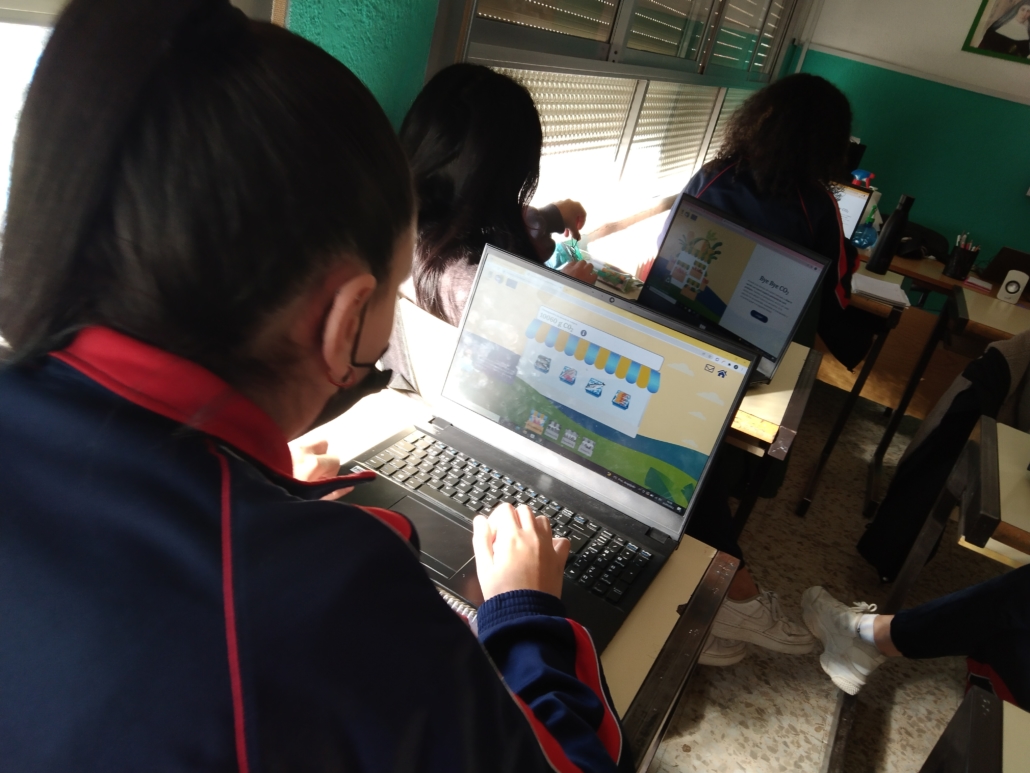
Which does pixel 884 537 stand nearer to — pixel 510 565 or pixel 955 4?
pixel 510 565

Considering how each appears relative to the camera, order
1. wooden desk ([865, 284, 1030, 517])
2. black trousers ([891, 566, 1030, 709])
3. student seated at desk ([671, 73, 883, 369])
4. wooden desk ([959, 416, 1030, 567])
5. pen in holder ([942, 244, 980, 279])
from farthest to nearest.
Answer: pen in holder ([942, 244, 980, 279])
wooden desk ([865, 284, 1030, 517])
student seated at desk ([671, 73, 883, 369])
black trousers ([891, 566, 1030, 709])
wooden desk ([959, 416, 1030, 567])

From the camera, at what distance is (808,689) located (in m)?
1.88

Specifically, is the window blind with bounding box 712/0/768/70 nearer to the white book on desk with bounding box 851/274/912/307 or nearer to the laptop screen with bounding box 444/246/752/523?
the white book on desk with bounding box 851/274/912/307

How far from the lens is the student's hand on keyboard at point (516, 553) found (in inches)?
31.9

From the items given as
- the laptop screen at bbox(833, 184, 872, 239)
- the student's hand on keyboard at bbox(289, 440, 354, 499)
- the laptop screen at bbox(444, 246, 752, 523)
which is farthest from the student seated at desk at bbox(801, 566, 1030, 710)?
the laptop screen at bbox(833, 184, 872, 239)

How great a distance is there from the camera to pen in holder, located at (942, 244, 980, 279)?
11.3 ft

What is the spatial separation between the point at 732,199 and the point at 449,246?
3.74 feet

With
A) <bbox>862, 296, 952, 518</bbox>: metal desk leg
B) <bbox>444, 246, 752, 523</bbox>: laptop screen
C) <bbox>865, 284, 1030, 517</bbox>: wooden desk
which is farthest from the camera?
<bbox>862, 296, 952, 518</bbox>: metal desk leg

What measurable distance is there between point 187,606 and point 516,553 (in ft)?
1.51

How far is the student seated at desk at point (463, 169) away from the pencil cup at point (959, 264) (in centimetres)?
288

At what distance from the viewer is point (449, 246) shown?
4.55ft

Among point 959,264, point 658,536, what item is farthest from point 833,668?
point 959,264

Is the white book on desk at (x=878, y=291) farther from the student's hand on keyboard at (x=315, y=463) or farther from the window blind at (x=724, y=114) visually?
the student's hand on keyboard at (x=315, y=463)

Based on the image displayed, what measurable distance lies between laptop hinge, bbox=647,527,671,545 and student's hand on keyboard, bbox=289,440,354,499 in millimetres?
436
